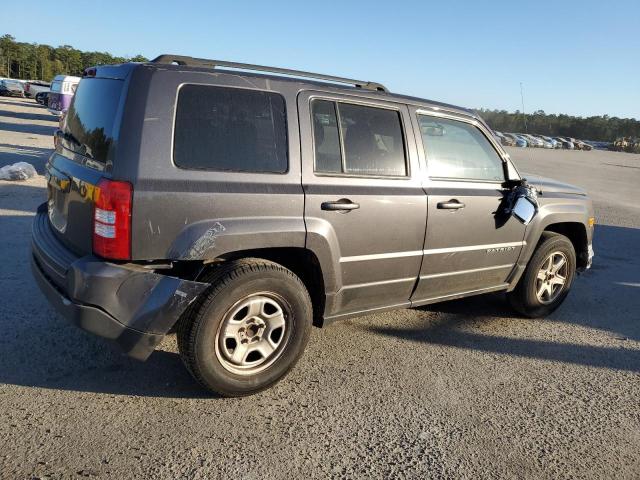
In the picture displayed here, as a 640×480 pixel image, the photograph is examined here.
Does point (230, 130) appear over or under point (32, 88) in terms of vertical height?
under

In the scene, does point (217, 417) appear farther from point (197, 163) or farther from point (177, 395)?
point (197, 163)

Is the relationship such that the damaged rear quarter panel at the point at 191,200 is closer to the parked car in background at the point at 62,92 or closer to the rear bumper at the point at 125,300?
the rear bumper at the point at 125,300

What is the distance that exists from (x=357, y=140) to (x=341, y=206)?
54 centimetres

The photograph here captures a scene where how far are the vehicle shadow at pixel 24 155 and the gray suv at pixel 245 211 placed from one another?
9.52 m

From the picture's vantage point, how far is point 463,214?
3.86 m

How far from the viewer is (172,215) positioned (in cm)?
269

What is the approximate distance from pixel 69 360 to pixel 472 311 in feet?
11.7

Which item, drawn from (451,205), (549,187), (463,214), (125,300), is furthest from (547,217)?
(125,300)

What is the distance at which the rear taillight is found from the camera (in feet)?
8.52

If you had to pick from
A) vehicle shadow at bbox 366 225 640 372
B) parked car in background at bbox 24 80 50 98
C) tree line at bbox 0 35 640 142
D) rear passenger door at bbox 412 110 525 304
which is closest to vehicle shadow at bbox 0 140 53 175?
vehicle shadow at bbox 366 225 640 372

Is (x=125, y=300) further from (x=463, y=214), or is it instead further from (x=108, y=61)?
(x=108, y=61)

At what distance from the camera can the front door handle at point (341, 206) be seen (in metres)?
3.16

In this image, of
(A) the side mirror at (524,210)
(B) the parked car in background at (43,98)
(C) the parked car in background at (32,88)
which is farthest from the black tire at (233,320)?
(C) the parked car in background at (32,88)

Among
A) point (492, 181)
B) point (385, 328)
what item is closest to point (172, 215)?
point (385, 328)
